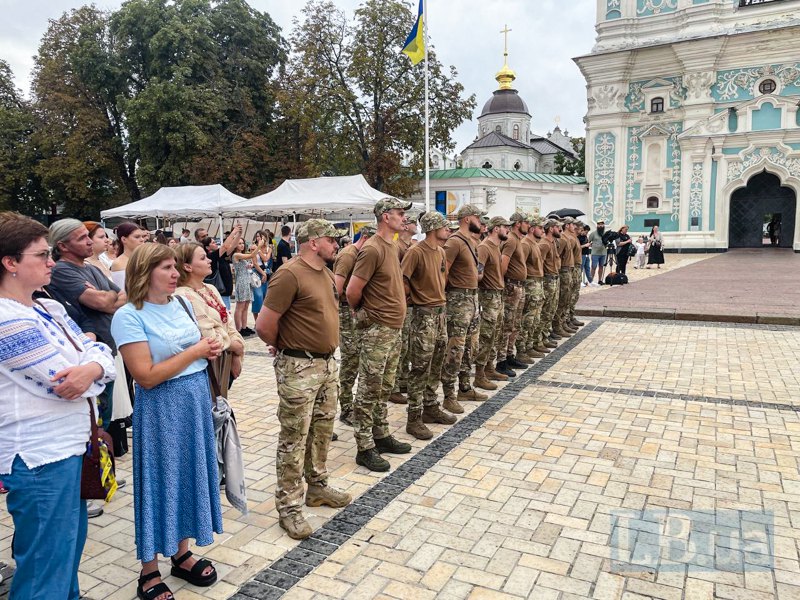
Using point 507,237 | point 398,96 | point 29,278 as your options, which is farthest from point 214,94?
point 29,278

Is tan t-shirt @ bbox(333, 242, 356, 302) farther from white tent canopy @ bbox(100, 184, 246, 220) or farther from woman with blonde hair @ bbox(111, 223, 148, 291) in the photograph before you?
white tent canopy @ bbox(100, 184, 246, 220)

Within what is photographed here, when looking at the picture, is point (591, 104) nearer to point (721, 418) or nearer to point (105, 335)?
point (721, 418)

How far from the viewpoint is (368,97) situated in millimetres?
28516

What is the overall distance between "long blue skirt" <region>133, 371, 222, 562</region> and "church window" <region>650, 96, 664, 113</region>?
109 feet

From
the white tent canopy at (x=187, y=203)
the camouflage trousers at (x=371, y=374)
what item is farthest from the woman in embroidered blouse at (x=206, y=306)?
the white tent canopy at (x=187, y=203)

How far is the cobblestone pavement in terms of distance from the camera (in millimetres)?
3227

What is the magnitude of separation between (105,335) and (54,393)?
7.39ft

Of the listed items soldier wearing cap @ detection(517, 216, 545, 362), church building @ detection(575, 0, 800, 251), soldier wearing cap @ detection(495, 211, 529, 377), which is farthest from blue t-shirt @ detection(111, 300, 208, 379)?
church building @ detection(575, 0, 800, 251)

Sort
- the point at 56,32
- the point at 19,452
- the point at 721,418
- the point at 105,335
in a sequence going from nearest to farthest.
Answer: the point at 19,452 < the point at 105,335 < the point at 721,418 < the point at 56,32

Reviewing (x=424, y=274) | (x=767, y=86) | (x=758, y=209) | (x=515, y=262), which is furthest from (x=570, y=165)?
(x=424, y=274)

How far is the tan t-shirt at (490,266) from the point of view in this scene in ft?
22.1

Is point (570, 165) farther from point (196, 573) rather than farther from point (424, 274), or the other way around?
point (196, 573)

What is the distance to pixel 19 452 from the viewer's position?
2.36m

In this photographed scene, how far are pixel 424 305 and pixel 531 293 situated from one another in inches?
120
